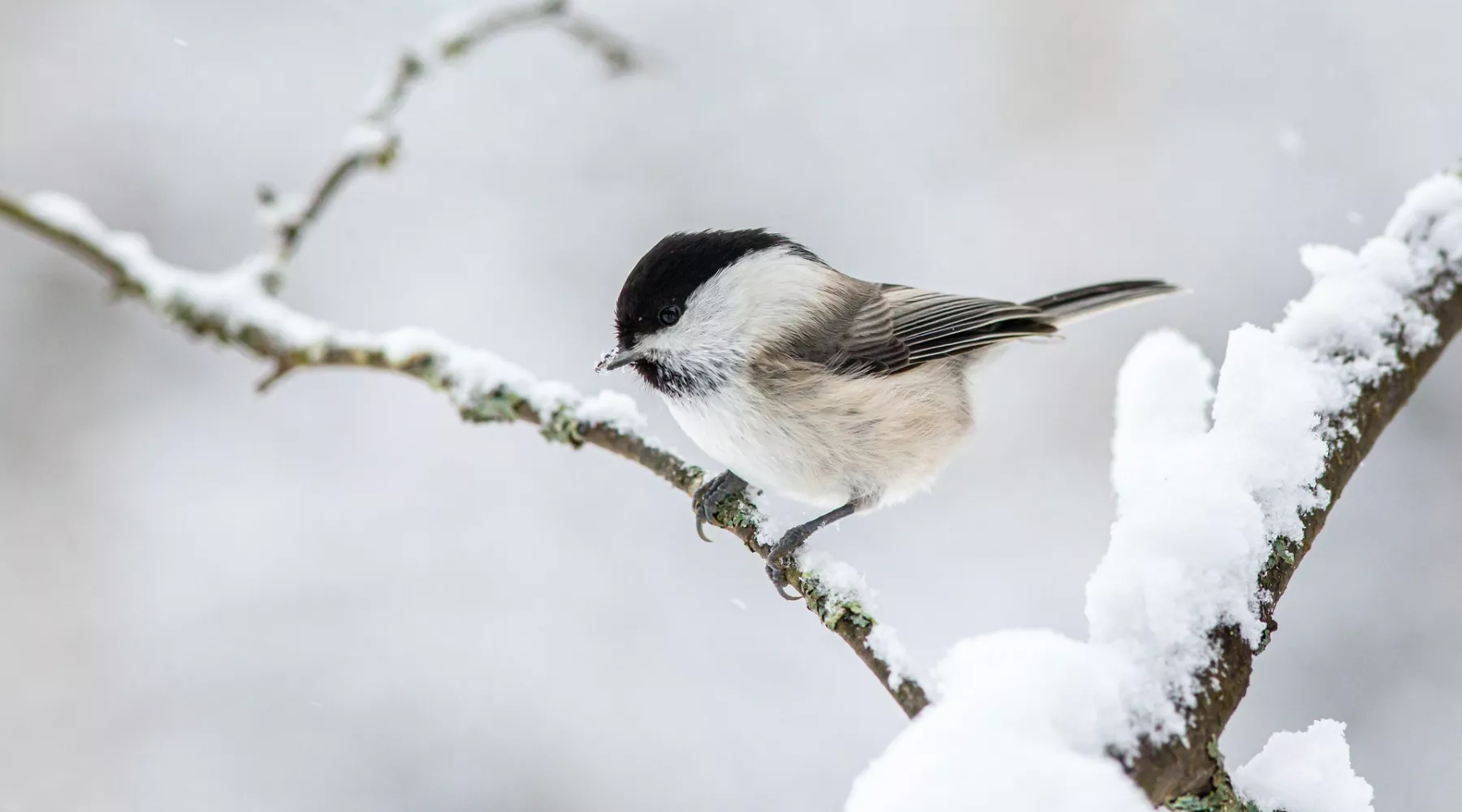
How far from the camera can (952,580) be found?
169 inches

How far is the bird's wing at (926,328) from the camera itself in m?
2.52

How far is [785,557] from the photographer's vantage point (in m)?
1.83

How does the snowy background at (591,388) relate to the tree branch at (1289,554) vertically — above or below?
above

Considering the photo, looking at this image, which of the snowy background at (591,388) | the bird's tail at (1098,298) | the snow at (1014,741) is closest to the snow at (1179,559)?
the snow at (1014,741)

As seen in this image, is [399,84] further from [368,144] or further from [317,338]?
[317,338]

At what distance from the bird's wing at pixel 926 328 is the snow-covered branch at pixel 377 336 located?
0.59 meters

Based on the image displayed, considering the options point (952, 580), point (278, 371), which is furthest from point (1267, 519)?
point (952, 580)

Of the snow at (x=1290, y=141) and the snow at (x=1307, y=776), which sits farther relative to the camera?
the snow at (x=1290, y=141)

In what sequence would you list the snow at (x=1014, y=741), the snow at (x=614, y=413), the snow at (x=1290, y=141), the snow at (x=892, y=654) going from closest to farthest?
1. the snow at (x=1014, y=741)
2. the snow at (x=892, y=654)
3. the snow at (x=614, y=413)
4. the snow at (x=1290, y=141)

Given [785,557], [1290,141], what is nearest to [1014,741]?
[785,557]

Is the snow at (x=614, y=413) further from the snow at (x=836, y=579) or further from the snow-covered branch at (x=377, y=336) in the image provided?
the snow at (x=836, y=579)

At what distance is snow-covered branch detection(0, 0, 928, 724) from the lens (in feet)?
5.87

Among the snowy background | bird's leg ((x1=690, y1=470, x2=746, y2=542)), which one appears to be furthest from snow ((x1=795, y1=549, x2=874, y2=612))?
the snowy background

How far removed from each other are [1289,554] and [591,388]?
3409 millimetres
